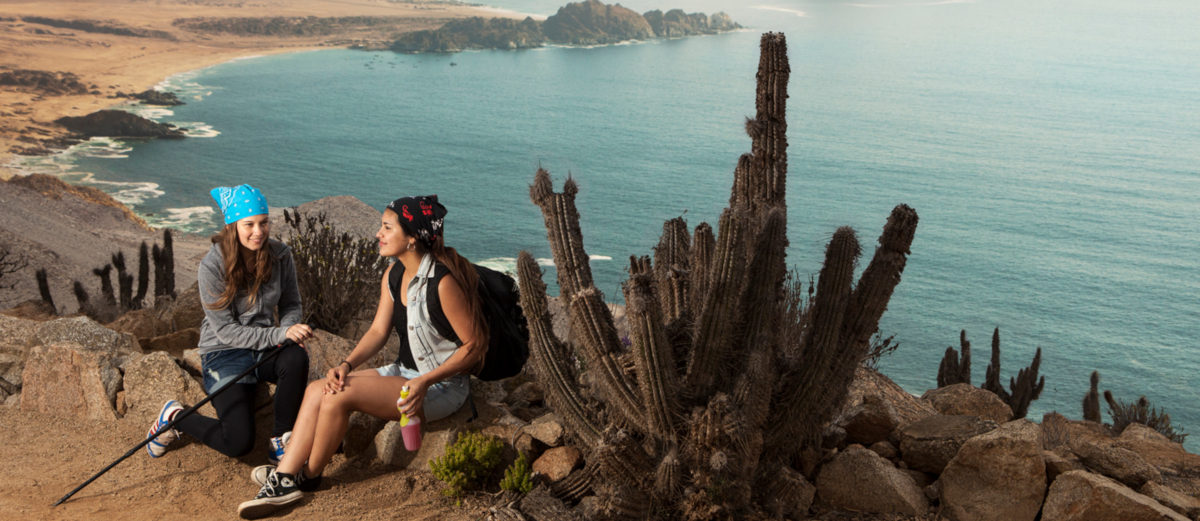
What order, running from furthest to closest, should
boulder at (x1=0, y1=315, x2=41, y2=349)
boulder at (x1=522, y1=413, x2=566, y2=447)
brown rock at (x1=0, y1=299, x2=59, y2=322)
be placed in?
brown rock at (x1=0, y1=299, x2=59, y2=322), boulder at (x1=0, y1=315, x2=41, y2=349), boulder at (x1=522, y1=413, x2=566, y2=447)

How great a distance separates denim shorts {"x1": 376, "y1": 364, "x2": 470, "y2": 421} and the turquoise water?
14.7 meters

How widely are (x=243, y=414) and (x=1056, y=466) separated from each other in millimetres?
4329

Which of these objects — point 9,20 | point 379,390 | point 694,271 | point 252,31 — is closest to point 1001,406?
point 694,271

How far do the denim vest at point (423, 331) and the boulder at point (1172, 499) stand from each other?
142 inches

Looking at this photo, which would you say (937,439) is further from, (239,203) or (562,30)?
(562,30)

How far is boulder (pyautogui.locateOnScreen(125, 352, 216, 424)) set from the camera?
445 cm

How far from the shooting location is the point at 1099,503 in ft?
11.1

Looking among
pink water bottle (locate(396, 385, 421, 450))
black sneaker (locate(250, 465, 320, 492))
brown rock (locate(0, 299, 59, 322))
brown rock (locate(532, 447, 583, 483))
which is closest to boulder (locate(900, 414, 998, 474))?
brown rock (locate(532, 447, 583, 483))

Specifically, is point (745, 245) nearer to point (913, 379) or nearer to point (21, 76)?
point (913, 379)

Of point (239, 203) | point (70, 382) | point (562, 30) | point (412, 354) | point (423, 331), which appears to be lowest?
point (70, 382)

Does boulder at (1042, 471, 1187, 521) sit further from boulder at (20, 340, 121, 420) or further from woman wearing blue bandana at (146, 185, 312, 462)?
boulder at (20, 340, 121, 420)

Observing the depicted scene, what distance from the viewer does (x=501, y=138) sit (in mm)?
85500

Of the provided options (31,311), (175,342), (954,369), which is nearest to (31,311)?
(31,311)

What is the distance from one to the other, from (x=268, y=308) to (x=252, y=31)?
5223 inches
